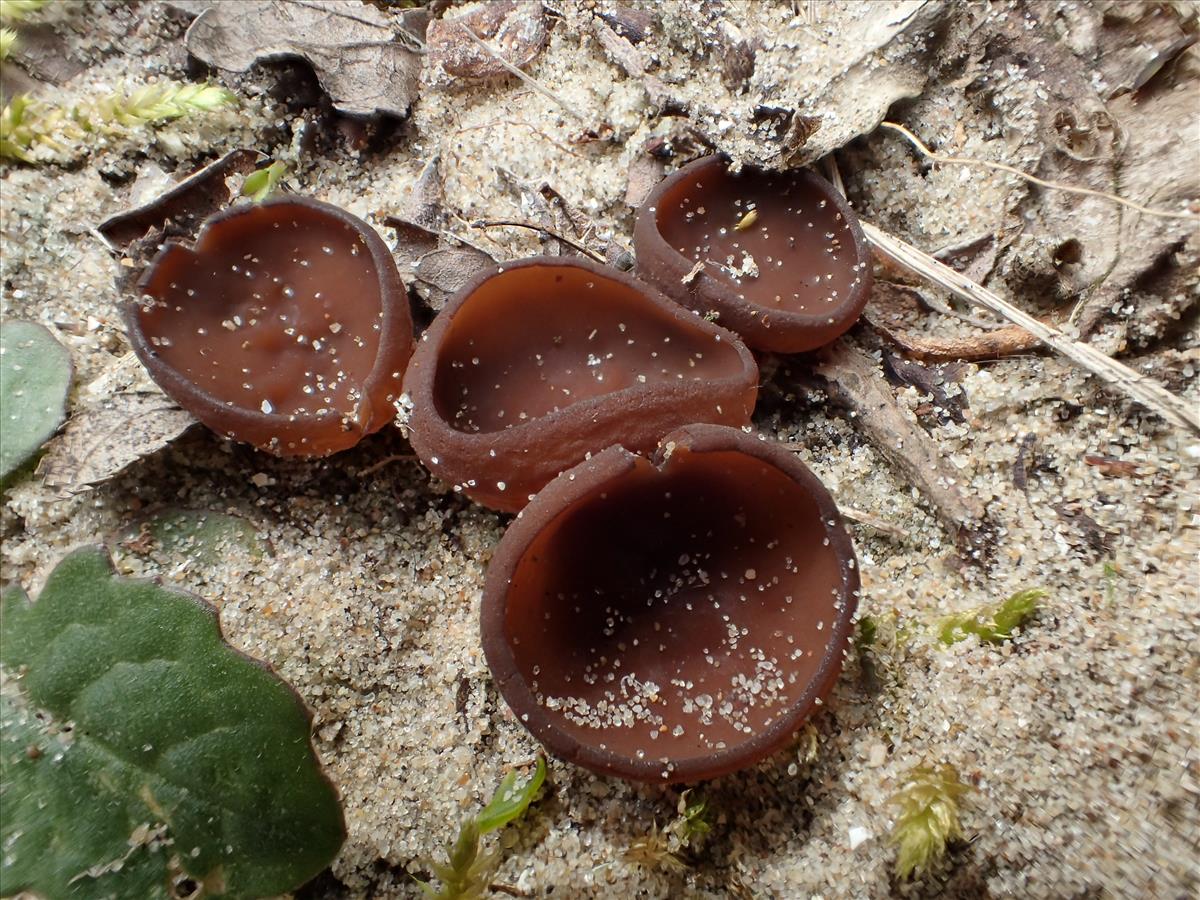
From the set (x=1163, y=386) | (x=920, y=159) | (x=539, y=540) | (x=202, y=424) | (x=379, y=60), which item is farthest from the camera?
(x=379, y=60)

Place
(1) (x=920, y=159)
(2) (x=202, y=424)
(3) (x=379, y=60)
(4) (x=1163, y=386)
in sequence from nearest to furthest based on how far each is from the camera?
1. (4) (x=1163, y=386)
2. (2) (x=202, y=424)
3. (1) (x=920, y=159)
4. (3) (x=379, y=60)

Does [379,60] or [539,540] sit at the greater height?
[379,60]

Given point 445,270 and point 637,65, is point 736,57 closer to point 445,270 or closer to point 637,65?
point 637,65

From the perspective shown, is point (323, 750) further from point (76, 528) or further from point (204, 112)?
point (204, 112)

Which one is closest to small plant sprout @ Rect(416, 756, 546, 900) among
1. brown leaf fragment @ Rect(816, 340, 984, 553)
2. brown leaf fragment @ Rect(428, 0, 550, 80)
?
brown leaf fragment @ Rect(816, 340, 984, 553)

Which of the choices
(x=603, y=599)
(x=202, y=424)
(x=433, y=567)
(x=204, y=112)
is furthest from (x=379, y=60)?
(x=603, y=599)

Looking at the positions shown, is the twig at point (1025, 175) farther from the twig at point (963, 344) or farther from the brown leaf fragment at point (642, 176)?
the brown leaf fragment at point (642, 176)
